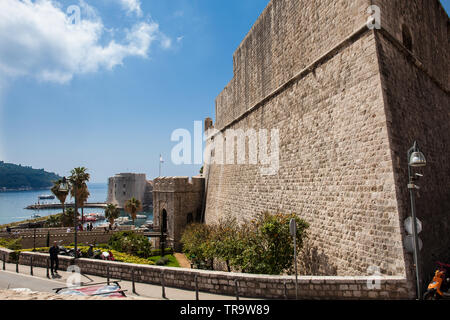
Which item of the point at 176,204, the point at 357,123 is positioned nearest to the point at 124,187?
the point at 176,204

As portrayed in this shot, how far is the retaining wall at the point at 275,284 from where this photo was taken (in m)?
5.88

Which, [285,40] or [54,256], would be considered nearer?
[54,256]

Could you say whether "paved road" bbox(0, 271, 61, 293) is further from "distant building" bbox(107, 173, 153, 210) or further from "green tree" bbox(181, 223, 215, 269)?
"distant building" bbox(107, 173, 153, 210)

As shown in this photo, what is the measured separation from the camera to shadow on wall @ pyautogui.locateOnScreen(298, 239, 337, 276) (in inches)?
318

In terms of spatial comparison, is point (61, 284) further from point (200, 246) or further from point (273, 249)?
point (273, 249)

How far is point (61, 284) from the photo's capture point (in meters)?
8.59

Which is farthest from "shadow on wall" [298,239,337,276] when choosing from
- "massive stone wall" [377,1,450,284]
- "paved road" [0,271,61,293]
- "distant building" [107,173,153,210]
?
"distant building" [107,173,153,210]

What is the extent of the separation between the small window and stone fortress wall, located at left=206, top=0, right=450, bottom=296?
0.17 meters

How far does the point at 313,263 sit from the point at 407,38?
8319 mm

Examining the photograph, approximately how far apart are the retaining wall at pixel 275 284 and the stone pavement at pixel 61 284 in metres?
0.23

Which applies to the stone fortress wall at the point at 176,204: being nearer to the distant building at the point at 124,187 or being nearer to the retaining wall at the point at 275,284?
the retaining wall at the point at 275,284

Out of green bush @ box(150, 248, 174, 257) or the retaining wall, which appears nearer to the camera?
the retaining wall
